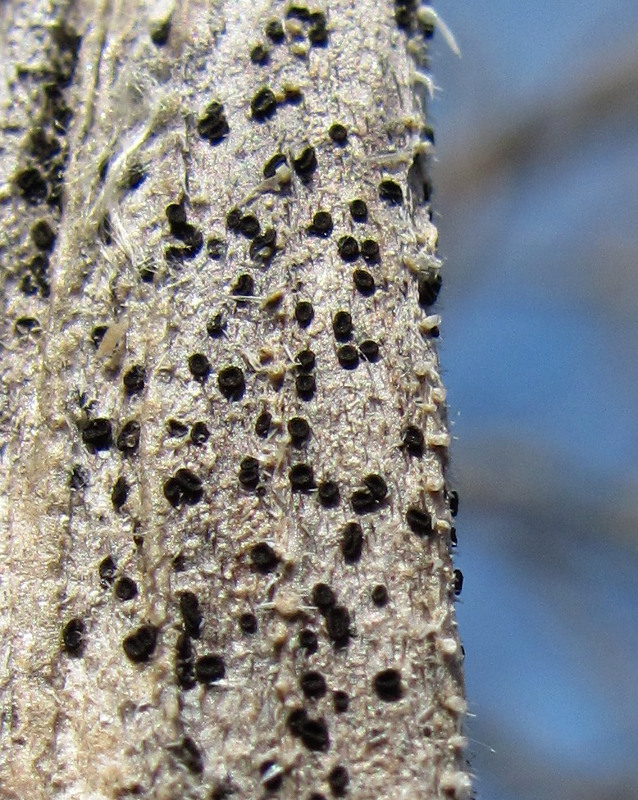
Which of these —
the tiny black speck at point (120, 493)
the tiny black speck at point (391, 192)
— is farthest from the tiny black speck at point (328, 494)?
the tiny black speck at point (391, 192)

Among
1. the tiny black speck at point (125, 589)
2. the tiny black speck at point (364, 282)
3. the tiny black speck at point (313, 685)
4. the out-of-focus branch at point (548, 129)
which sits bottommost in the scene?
the tiny black speck at point (313, 685)

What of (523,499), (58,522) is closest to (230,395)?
(58,522)

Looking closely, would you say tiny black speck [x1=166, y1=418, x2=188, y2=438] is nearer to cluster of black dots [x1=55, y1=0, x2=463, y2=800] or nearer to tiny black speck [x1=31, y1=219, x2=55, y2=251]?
cluster of black dots [x1=55, y1=0, x2=463, y2=800]

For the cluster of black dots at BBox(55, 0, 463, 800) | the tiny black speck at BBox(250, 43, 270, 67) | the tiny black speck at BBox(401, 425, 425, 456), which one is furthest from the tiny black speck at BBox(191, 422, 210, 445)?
the tiny black speck at BBox(250, 43, 270, 67)

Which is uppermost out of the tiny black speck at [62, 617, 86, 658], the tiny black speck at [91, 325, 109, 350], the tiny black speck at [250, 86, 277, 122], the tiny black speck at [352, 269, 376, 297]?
the tiny black speck at [250, 86, 277, 122]

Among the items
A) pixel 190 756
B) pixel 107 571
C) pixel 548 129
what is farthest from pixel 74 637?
pixel 548 129

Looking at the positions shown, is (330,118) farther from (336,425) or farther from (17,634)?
(17,634)

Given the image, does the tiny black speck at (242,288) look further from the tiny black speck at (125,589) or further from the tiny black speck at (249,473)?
the tiny black speck at (125,589)

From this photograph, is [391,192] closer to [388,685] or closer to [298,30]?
[298,30]

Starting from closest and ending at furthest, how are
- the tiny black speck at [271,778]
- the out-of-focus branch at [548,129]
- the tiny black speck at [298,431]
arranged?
the tiny black speck at [271,778], the tiny black speck at [298,431], the out-of-focus branch at [548,129]
